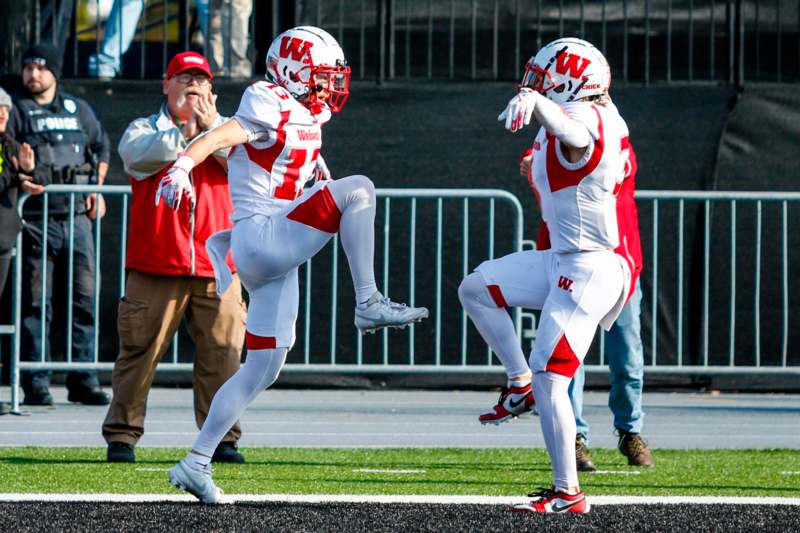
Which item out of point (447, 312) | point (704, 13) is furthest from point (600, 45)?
point (447, 312)

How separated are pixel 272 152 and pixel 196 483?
4.30ft

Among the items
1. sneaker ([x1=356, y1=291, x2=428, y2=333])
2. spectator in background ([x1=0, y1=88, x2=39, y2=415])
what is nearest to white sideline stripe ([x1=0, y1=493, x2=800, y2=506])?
sneaker ([x1=356, y1=291, x2=428, y2=333])

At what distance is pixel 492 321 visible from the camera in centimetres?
636

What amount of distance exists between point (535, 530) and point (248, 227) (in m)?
1.67

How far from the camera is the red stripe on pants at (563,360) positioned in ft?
19.8

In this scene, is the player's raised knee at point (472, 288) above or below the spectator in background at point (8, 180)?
below

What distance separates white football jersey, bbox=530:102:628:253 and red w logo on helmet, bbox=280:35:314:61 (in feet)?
3.23

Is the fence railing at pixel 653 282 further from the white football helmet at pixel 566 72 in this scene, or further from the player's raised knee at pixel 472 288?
the white football helmet at pixel 566 72

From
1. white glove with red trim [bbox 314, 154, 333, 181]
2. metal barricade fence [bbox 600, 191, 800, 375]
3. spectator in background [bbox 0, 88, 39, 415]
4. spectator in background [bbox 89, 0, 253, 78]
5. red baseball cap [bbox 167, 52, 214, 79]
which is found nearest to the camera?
white glove with red trim [bbox 314, 154, 333, 181]

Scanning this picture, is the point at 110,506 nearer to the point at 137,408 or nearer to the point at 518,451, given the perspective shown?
the point at 137,408

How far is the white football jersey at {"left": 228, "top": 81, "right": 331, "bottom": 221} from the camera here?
6184 millimetres

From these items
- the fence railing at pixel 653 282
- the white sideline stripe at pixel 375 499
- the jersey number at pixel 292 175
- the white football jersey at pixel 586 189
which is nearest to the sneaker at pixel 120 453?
the white sideline stripe at pixel 375 499

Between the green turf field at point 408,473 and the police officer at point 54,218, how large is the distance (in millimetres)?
2206

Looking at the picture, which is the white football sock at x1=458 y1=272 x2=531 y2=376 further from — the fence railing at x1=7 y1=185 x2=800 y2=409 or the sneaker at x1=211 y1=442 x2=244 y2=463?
the fence railing at x1=7 y1=185 x2=800 y2=409
